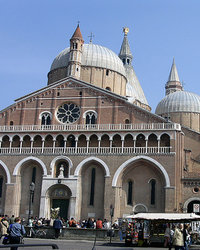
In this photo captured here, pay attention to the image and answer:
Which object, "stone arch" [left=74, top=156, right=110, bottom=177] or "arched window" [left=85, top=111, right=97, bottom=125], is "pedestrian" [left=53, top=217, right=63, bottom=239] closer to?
"stone arch" [left=74, top=156, right=110, bottom=177]

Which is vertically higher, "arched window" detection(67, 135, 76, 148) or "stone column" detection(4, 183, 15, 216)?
"arched window" detection(67, 135, 76, 148)

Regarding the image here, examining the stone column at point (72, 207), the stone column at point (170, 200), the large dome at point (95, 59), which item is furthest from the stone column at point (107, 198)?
the large dome at point (95, 59)

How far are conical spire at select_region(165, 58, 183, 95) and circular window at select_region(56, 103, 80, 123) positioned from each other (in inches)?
1528

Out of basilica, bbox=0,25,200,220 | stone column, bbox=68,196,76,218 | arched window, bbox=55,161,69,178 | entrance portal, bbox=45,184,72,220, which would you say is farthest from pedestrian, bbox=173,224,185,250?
arched window, bbox=55,161,69,178

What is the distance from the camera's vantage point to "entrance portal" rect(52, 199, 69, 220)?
40.2 m

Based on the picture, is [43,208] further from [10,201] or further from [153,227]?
[153,227]

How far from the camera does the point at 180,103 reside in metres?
57.5

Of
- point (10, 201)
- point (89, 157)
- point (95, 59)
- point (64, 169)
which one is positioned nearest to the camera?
point (89, 157)

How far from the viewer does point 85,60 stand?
5194cm

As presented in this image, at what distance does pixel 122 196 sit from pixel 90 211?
3236 millimetres

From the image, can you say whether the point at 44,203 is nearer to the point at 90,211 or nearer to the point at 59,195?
the point at 59,195

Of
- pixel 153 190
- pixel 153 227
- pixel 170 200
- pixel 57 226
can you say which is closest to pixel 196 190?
pixel 170 200

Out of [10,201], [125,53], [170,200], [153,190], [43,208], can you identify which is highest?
[125,53]

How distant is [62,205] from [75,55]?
55.6 feet
